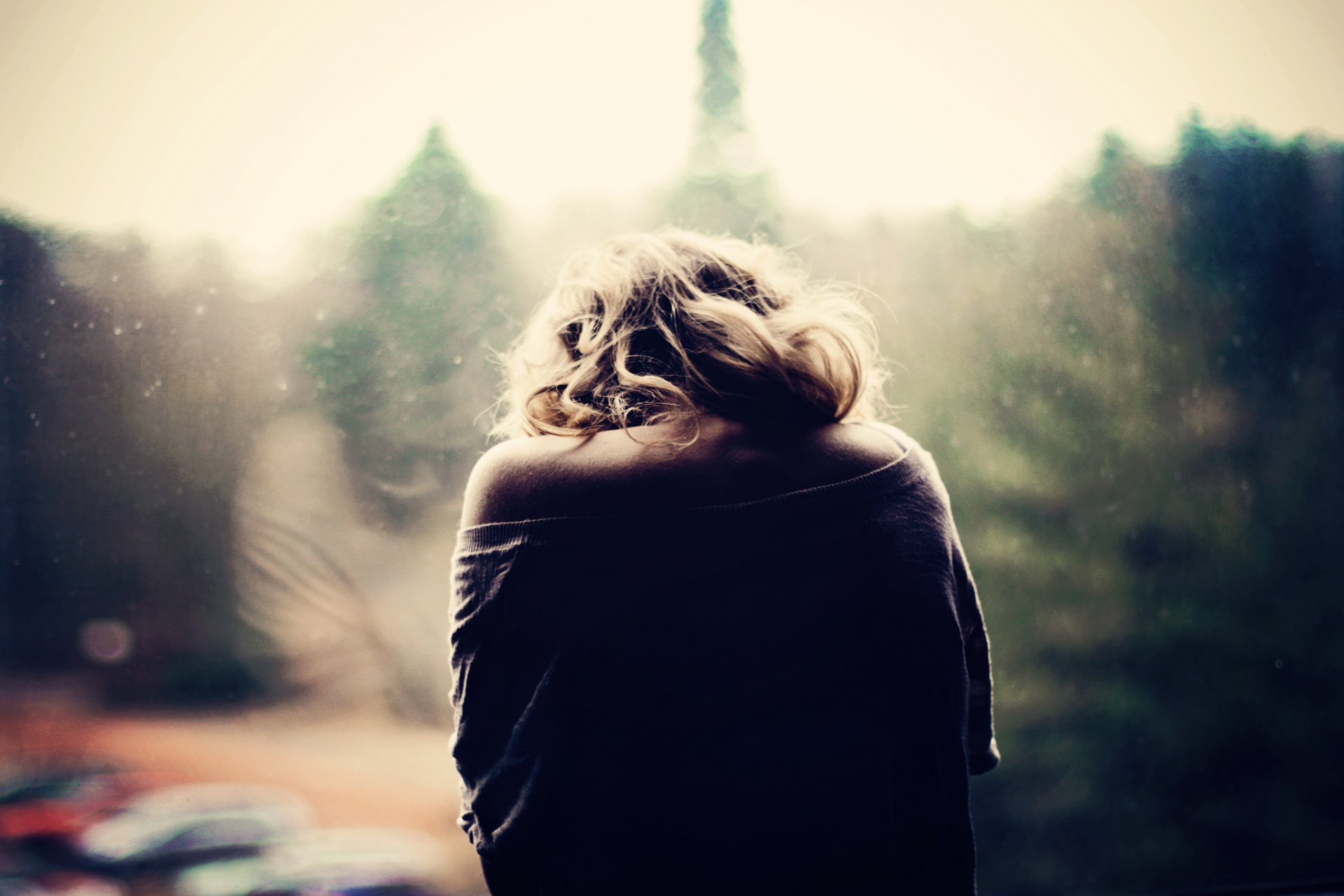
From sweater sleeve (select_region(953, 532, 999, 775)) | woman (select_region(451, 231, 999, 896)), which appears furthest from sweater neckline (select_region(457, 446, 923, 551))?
sweater sleeve (select_region(953, 532, 999, 775))

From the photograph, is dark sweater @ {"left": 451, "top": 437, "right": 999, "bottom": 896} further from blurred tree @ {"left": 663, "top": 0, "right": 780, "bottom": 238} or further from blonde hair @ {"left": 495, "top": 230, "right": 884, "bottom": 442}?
blurred tree @ {"left": 663, "top": 0, "right": 780, "bottom": 238}

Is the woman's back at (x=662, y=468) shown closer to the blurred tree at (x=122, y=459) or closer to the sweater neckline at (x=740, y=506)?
the sweater neckline at (x=740, y=506)

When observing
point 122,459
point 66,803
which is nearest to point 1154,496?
point 122,459

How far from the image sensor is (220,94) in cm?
97

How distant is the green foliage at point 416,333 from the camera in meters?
0.98

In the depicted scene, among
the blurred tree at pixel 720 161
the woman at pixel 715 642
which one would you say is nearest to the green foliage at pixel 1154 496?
the blurred tree at pixel 720 161

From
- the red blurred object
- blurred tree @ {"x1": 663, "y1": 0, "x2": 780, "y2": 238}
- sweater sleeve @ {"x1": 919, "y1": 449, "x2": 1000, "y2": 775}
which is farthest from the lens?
blurred tree @ {"x1": 663, "y1": 0, "x2": 780, "y2": 238}

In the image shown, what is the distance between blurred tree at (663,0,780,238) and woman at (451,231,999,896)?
18.6 inches

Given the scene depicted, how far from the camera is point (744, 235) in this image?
103cm

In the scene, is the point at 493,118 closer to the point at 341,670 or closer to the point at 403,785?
the point at 341,670

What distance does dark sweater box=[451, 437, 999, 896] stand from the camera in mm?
534

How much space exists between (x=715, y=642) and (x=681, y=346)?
0.83ft

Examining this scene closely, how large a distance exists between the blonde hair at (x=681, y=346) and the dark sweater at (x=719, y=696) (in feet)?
0.30

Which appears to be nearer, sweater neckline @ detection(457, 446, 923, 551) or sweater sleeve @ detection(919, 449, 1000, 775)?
sweater neckline @ detection(457, 446, 923, 551)
